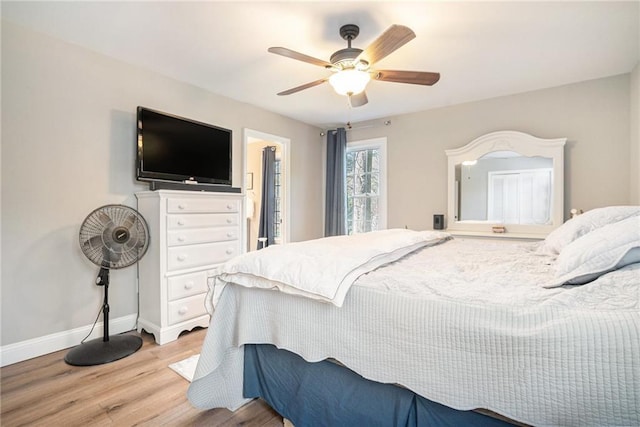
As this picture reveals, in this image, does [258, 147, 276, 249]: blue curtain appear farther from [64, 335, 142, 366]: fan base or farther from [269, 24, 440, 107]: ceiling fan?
[269, 24, 440, 107]: ceiling fan

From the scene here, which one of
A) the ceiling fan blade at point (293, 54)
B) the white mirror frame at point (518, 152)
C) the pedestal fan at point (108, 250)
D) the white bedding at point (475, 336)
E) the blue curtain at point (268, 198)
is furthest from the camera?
the blue curtain at point (268, 198)

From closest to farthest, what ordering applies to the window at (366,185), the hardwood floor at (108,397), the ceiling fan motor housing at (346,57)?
the hardwood floor at (108,397) < the ceiling fan motor housing at (346,57) < the window at (366,185)

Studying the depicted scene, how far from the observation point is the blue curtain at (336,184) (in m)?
4.72

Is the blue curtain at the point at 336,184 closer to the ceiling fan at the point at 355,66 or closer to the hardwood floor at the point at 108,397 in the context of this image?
the ceiling fan at the point at 355,66

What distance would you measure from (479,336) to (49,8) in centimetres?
304

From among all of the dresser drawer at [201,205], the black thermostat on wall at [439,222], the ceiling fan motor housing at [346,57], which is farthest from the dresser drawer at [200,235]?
the black thermostat on wall at [439,222]

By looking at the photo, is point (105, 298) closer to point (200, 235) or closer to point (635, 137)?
point (200, 235)

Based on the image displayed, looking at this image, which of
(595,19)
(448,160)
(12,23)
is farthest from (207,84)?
(595,19)

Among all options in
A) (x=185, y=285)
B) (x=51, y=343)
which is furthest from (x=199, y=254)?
(x=51, y=343)

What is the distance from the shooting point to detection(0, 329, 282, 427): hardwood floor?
61.7 inches

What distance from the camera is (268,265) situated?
1.39 meters

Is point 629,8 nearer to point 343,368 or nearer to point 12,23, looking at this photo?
point 343,368

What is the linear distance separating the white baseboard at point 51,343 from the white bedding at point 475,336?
160cm

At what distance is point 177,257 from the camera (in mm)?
2625
